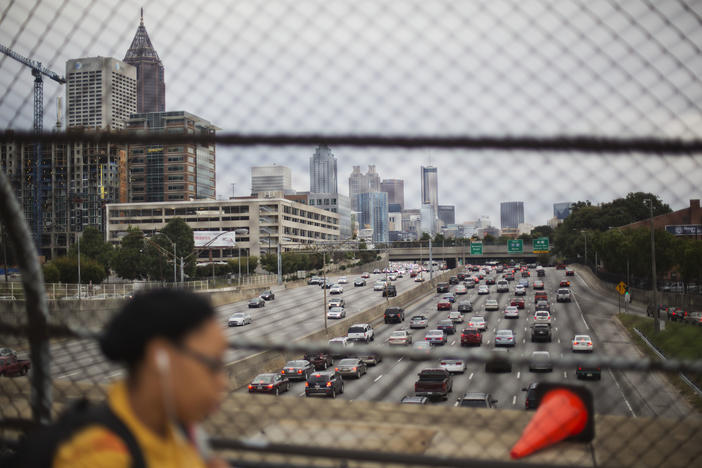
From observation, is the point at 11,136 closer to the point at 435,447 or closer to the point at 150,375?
the point at 150,375

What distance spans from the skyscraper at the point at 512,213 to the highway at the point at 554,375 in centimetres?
267

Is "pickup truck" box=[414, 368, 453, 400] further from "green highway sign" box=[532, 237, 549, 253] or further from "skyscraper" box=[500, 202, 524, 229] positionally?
"skyscraper" box=[500, 202, 524, 229]

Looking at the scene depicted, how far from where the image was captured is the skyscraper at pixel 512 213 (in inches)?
105

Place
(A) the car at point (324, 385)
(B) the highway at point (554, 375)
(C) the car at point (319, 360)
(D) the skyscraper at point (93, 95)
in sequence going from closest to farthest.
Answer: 1. (D) the skyscraper at point (93, 95)
2. (B) the highway at point (554, 375)
3. (A) the car at point (324, 385)
4. (C) the car at point (319, 360)

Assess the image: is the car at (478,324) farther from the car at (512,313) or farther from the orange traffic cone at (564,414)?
the orange traffic cone at (564,414)

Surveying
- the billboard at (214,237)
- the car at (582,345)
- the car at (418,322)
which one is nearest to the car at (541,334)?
the car at (582,345)

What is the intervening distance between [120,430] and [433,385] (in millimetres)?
15428

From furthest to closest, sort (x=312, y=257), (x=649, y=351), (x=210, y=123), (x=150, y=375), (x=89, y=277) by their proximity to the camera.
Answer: (x=312, y=257)
(x=89, y=277)
(x=649, y=351)
(x=210, y=123)
(x=150, y=375)

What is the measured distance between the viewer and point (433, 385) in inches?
617

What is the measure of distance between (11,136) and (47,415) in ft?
4.98

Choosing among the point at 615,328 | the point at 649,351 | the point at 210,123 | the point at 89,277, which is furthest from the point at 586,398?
the point at 89,277

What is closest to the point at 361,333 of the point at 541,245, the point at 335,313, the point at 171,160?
the point at 335,313

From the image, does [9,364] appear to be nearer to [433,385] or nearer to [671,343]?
[433,385]

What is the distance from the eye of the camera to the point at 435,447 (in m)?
4.22
